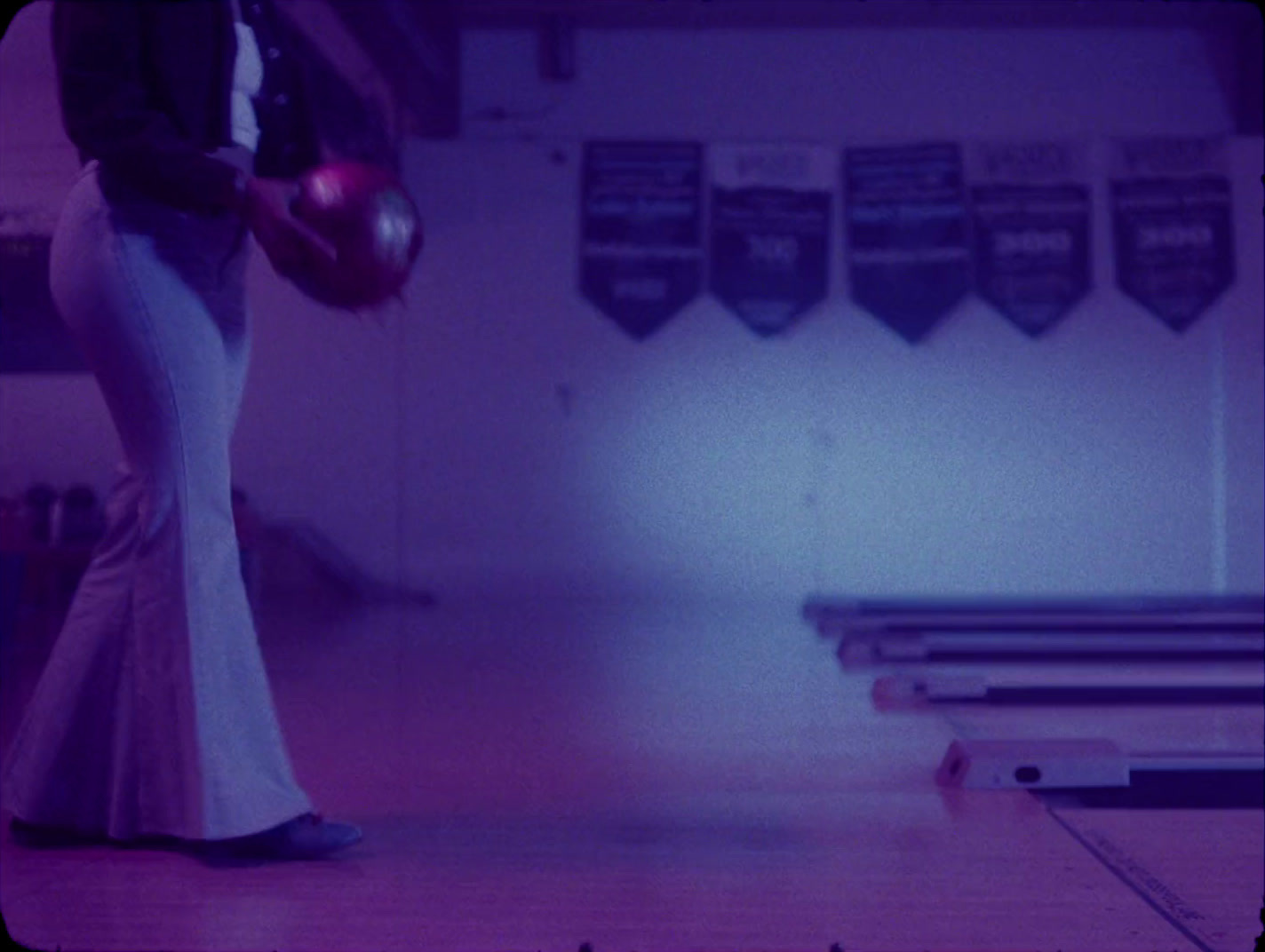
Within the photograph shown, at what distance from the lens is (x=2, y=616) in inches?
95.9

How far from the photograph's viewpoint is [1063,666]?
361 cm

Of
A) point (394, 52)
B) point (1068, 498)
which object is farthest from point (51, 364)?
point (1068, 498)

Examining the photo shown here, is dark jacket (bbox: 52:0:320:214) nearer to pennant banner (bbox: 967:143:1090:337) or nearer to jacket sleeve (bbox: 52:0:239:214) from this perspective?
jacket sleeve (bbox: 52:0:239:214)

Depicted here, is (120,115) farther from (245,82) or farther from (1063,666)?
(1063,666)

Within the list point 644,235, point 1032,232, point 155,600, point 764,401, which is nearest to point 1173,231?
point 1032,232

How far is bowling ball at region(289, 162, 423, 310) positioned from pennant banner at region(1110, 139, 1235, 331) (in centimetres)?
551

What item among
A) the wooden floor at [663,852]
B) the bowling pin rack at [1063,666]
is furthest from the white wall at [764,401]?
the wooden floor at [663,852]

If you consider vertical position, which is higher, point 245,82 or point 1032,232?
point 1032,232

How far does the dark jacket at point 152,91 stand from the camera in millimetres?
1386

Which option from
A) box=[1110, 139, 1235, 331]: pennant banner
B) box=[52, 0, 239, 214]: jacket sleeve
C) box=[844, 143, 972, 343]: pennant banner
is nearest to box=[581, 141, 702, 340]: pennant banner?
box=[844, 143, 972, 343]: pennant banner

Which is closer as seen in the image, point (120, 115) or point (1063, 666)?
point (120, 115)

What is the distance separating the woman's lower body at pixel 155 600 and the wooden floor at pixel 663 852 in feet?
0.31

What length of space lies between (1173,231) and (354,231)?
5725 millimetres

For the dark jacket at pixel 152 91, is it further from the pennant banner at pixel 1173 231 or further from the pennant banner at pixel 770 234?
the pennant banner at pixel 1173 231
